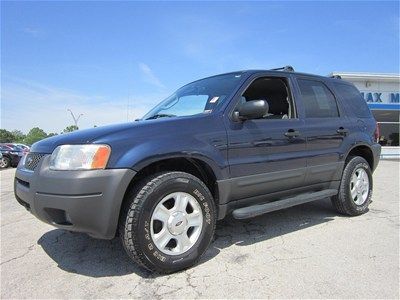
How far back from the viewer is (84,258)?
3.92 metres

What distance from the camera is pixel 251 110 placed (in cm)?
397

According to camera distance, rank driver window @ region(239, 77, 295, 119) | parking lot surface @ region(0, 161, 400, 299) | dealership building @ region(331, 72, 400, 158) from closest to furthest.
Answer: parking lot surface @ region(0, 161, 400, 299), driver window @ region(239, 77, 295, 119), dealership building @ region(331, 72, 400, 158)

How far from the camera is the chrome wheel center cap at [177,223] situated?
11.4 feet

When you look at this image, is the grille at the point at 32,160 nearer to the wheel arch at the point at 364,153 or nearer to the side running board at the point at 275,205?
the side running board at the point at 275,205

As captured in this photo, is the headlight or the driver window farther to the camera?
the driver window

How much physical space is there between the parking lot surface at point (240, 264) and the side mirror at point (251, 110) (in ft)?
4.48

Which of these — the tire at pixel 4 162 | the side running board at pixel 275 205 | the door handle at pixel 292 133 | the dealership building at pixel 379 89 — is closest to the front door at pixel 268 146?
the door handle at pixel 292 133

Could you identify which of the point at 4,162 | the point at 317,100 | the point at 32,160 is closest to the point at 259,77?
the point at 317,100

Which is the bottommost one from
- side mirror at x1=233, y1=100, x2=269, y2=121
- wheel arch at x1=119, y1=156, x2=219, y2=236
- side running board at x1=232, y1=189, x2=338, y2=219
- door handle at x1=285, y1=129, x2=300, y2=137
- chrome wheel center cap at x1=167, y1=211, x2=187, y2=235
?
side running board at x1=232, y1=189, x2=338, y2=219

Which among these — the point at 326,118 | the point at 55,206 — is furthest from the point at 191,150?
the point at 326,118

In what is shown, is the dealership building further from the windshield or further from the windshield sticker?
the windshield sticker

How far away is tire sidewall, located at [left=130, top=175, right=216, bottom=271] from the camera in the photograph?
3291mm

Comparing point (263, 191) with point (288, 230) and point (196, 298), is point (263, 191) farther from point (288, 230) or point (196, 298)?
point (196, 298)

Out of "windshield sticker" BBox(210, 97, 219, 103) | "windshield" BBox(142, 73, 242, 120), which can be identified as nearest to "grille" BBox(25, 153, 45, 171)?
"windshield" BBox(142, 73, 242, 120)
